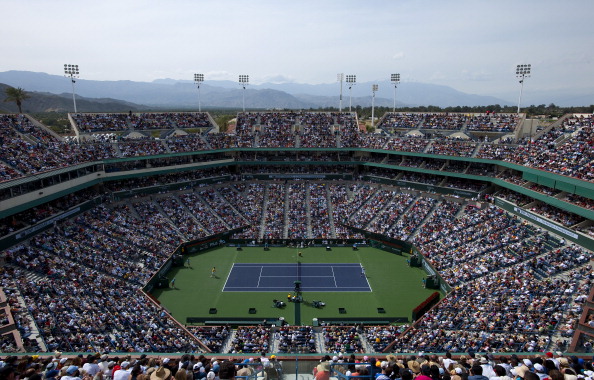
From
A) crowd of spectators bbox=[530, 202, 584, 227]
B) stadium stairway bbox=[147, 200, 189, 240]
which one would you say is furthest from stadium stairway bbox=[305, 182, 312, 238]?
crowd of spectators bbox=[530, 202, 584, 227]

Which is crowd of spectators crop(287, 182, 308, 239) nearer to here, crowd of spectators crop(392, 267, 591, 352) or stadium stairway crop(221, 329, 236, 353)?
stadium stairway crop(221, 329, 236, 353)

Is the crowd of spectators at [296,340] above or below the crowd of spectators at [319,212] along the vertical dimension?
below

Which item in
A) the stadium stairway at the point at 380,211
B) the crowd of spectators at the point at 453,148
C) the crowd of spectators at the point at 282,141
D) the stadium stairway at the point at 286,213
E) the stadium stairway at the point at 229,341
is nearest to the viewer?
the stadium stairway at the point at 229,341

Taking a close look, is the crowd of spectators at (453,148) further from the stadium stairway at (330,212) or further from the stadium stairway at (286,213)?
the stadium stairway at (286,213)

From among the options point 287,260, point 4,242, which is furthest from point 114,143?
point 287,260

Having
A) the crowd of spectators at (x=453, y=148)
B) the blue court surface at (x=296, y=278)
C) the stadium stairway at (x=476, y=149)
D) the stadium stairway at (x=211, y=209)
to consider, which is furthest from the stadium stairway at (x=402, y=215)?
the stadium stairway at (x=211, y=209)

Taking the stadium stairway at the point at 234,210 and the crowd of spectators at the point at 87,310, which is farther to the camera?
the stadium stairway at the point at 234,210

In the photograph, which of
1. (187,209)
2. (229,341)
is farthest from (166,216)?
(229,341)

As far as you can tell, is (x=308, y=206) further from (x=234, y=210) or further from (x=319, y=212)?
(x=234, y=210)
